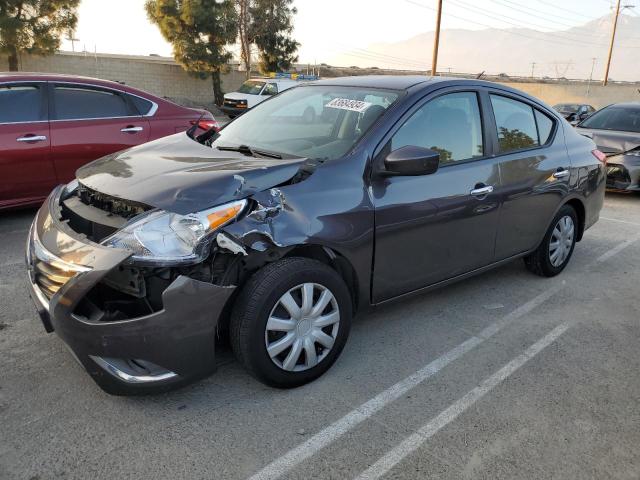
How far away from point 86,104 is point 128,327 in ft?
14.4

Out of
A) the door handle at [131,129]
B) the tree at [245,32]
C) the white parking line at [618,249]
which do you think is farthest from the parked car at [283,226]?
the tree at [245,32]

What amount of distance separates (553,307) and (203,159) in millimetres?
2887

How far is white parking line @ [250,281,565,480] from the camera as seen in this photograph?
94.8 inches

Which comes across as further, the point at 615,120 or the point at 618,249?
the point at 615,120

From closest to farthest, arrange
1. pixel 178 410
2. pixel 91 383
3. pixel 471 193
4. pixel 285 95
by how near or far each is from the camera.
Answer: pixel 178 410, pixel 91 383, pixel 471 193, pixel 285 95

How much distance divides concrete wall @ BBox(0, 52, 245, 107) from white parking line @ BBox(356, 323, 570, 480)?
91.9 ft

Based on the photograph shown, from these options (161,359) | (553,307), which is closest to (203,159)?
(161,359)

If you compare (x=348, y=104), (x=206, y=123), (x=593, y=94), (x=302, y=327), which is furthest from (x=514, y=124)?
(x=593, y=94)

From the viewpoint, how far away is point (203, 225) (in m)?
2.56

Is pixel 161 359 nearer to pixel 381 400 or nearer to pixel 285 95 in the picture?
pixel 381 400

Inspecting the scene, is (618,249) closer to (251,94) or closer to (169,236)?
(169,236)

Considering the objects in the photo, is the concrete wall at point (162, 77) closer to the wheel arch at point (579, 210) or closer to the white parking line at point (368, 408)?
the wheel arch at point (579, 210)

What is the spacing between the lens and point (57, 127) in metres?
5.71

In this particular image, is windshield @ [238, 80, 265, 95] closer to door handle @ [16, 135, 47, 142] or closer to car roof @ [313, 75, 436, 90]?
door handle @ [16, 135, 47, 142]
